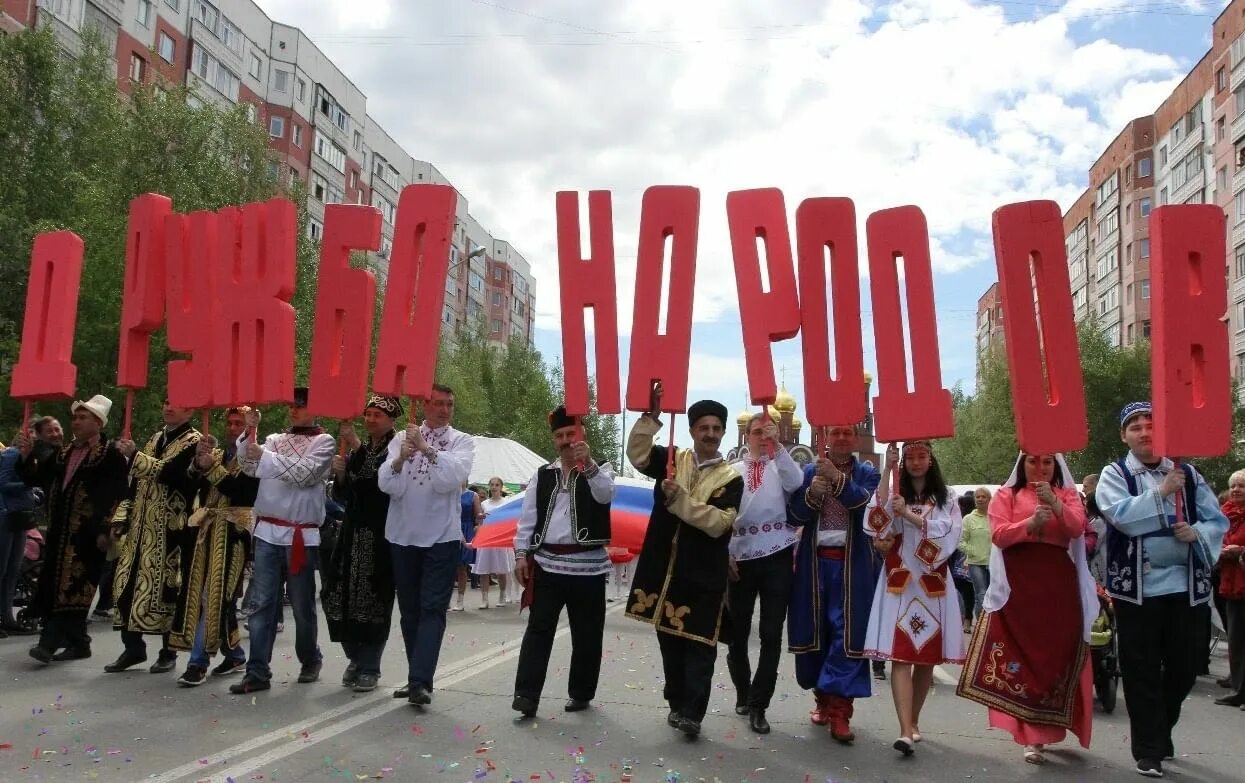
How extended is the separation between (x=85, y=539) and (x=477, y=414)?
115ft

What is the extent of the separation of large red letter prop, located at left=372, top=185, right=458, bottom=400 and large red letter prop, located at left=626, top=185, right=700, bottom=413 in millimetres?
1225

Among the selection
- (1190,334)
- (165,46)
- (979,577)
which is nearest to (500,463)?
(979,577)

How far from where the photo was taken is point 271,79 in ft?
151

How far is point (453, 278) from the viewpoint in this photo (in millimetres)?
70438

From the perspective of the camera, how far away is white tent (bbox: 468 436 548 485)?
22.6 m

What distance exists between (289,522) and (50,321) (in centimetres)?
241

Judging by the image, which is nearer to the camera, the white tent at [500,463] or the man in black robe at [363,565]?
the man in black robe at [363,565]

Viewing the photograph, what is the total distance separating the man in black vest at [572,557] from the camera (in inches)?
265

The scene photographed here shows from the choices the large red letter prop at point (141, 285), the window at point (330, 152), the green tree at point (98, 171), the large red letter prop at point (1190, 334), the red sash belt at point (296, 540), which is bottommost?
the red sash belt at point (296, 540)

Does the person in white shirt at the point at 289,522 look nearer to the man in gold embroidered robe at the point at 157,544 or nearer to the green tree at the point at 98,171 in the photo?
the man in gold embroidered robe at the point at 157,544

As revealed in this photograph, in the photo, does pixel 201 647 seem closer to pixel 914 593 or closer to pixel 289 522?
pixel 289 522

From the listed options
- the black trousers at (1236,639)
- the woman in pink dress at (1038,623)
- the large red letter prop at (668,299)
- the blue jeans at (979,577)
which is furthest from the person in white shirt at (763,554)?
the blue jeans at (979,577)

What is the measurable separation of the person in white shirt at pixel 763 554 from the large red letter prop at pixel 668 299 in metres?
Result: 0.67

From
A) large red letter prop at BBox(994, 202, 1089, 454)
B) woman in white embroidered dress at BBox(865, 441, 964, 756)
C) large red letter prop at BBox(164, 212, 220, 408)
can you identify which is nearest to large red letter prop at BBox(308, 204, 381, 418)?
large red letter prop at BBox(164, 212, 220, 408)
